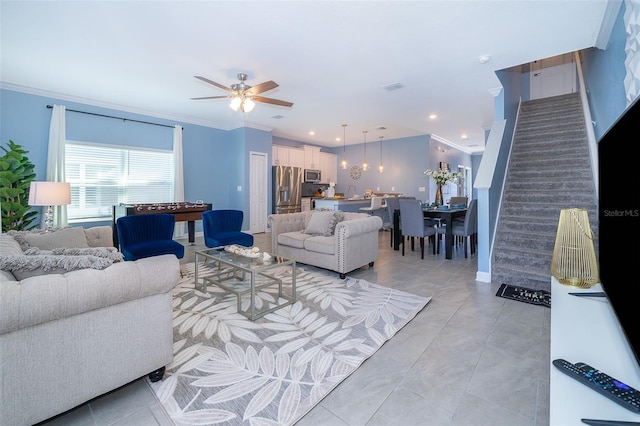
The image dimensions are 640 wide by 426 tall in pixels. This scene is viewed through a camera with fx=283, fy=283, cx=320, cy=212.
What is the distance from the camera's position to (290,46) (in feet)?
10.4

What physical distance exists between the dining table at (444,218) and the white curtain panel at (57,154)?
5843 millimetres

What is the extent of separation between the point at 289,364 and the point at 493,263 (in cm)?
300

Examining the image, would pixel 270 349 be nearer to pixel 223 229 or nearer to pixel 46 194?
pixel 223 229

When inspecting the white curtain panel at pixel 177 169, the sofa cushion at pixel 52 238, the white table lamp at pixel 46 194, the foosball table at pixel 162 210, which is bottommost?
the sofa cushion at pixel 52 238

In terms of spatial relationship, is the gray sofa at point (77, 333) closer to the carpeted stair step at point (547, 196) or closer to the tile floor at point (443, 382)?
the tile floor at point (443, 382)

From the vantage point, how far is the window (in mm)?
5098

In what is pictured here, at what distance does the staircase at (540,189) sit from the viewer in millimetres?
3482

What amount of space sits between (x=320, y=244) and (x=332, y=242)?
18cm

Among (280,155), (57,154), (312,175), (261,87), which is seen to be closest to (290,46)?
(261,87)

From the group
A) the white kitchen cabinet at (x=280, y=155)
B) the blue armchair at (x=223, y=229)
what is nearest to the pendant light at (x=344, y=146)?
the white kitchen cabinet at (x=280, y=155)

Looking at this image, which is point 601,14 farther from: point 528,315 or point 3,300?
point 3,300

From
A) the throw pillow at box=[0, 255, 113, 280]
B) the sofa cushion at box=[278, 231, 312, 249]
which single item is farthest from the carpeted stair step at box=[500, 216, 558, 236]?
the throw pillow at box=[0, 255, 113, 280]

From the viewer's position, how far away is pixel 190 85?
14.5 ft

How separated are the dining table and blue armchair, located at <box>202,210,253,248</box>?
9.05 feet
